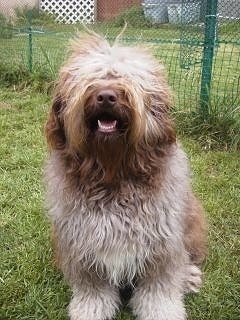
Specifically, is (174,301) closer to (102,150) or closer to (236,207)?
(102,150)

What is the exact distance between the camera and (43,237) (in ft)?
11.6

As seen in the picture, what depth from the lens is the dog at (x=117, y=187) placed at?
90.4 inches

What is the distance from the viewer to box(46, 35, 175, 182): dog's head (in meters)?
2.23

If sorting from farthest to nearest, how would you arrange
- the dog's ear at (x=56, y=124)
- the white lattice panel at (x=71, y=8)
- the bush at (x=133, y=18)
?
the white lattice panel at (x=71, y=8)
the bush at (x=133, y=18)
the dog's ear at (x=56, y=124)

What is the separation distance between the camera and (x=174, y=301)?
2.86m

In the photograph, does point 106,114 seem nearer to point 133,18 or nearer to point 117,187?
point 117,187

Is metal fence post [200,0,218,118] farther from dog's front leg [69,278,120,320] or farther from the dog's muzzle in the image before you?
the dog's muzzle

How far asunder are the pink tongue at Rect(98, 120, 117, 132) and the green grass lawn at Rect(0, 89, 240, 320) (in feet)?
3.76

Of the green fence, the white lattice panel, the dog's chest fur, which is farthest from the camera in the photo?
the white lattice panel

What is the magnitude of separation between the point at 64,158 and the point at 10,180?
188 centimetres

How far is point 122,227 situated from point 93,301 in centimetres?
50

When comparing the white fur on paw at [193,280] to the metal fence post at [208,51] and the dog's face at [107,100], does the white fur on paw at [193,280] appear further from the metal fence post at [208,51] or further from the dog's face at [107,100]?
the metal fence post at [208,51]

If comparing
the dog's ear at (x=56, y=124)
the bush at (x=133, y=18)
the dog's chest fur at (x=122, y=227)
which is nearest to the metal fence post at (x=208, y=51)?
the dog's chest fur at (x=122, y=227)

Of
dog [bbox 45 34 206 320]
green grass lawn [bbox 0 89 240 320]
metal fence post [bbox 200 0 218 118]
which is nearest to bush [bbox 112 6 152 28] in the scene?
metal fence post [bbox 200 0 218 118]
